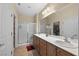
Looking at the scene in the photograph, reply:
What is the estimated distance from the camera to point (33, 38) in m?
2.48

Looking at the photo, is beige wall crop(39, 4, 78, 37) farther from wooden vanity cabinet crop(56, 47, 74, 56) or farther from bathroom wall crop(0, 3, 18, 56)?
bathroom wall crop(0, 3, 18, 56)

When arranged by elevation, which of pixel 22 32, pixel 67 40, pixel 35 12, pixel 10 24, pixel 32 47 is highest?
pixel 35 12

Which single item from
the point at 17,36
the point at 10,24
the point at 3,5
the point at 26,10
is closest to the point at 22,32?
the point at 17,36

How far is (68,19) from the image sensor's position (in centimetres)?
245

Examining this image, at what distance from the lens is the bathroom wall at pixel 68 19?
90.7 inches

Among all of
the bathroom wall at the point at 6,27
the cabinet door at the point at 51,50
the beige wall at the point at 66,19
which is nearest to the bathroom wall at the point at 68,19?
the beige wall at the point at 66,19

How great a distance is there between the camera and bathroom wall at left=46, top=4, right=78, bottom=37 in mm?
2305

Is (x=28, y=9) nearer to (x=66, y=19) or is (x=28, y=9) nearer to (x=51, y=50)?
(x=66, y=19)

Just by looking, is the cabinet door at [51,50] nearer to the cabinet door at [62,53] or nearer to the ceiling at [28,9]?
the cabinet door at [62,53]

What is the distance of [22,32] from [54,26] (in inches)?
28.8

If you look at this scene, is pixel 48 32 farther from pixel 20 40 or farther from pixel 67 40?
pixel 20 40

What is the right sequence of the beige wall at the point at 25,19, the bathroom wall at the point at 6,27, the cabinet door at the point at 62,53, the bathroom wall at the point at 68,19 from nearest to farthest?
the cabinet door at the point at 62,53, the bathroom wall at the point at 6,27, the bathroom wall at the point at 68,19, the beige wall at the point at 25,19

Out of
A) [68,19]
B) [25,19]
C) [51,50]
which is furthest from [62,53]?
[25,19]

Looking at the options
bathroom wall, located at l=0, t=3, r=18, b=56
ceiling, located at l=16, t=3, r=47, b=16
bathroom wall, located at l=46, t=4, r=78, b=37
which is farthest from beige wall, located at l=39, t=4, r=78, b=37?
bathroom wall, located at l=0, t=3, r=18, b=56
